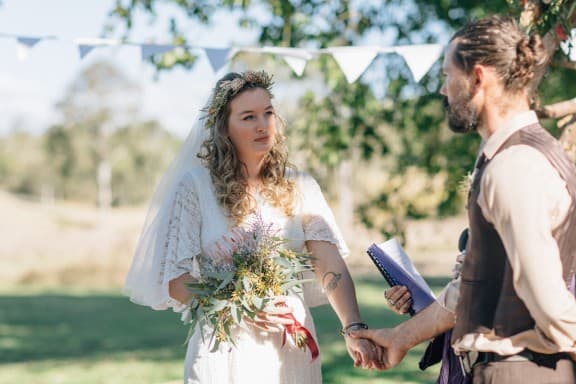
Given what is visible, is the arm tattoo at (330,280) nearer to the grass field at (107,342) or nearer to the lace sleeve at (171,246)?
the lace sleeve at (171,246)

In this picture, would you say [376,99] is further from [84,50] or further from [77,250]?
[77,250]

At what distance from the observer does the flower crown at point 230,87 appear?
355 cm

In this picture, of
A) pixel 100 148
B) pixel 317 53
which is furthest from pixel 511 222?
pixel 100 148

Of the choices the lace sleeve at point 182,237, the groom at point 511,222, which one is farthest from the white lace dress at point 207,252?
the groom at point 511,222

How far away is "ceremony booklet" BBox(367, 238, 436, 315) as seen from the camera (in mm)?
2941

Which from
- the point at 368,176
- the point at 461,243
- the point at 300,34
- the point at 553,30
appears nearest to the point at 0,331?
the point at 300,34

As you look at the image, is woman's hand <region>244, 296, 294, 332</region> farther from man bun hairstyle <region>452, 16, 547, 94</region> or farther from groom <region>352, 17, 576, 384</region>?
man bun hairstyle <region>452, 16, 547, 94</region>

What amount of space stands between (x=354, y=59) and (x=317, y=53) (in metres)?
0.30

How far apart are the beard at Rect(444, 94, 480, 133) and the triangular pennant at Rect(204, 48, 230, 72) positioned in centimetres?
362

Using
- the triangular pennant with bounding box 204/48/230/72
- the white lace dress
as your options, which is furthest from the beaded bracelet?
the triangular pennant with bounding box 204/48/230/72

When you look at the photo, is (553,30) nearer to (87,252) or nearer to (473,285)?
(473,285)

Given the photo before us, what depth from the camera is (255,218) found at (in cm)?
340

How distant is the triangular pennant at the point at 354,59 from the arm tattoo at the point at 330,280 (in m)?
2.27

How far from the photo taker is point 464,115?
2318mm
